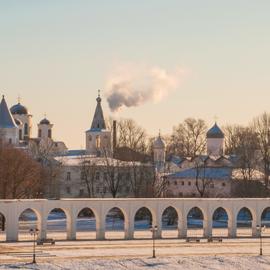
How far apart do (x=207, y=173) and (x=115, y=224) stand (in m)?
22.6

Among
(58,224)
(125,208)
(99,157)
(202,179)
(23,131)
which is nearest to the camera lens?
(125,208)

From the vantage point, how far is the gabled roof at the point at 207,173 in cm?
10175

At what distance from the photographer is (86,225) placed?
81.2 m

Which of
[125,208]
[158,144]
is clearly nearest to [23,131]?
[158,144]

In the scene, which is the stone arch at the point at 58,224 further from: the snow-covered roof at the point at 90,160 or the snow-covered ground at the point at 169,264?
the snow-covered ground at the point at 169,264

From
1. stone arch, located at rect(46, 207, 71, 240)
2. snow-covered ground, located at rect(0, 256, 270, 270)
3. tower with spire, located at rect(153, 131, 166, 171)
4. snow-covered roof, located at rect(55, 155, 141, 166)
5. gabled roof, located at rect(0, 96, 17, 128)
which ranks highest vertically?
gabled roof, located at rect(0, 96, 17, 128)

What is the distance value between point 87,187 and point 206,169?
40.0 feet

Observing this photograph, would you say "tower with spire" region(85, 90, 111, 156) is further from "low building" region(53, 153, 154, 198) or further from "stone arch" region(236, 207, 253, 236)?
"stone arch" region(236, 207, 253, 236)

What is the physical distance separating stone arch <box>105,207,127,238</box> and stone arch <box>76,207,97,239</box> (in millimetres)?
1090

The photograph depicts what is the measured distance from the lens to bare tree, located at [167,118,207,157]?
124 m

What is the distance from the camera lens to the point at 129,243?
63.2m

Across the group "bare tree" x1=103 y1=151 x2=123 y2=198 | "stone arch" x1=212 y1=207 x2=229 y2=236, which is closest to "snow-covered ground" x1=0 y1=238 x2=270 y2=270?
"stone arch" x1=212 y1=207 x2=229 y2=236

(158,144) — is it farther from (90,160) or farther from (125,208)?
(125,208)

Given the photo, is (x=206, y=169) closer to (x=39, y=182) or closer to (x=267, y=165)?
(x=267, y=165)
